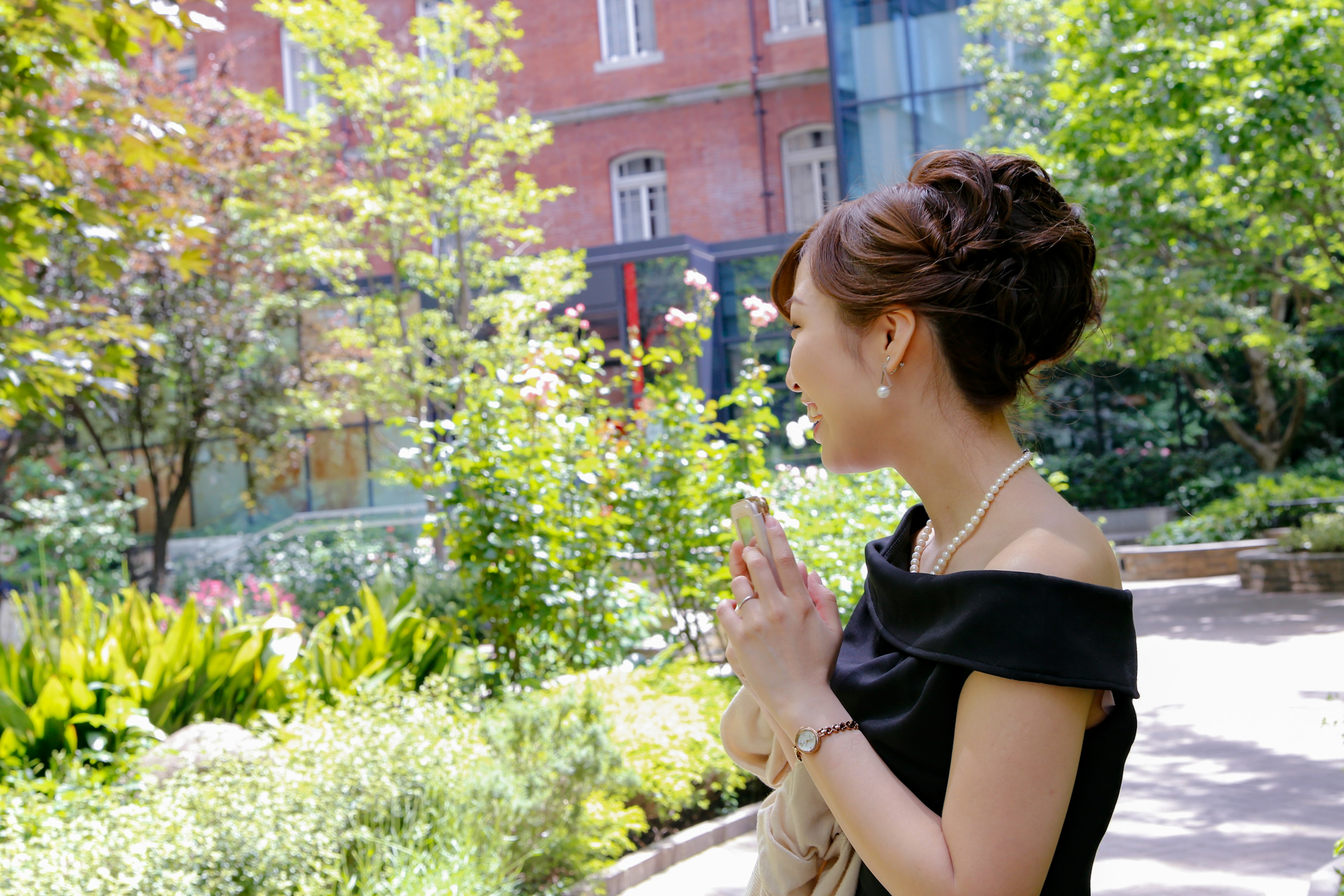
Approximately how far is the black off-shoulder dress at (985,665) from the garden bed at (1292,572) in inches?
503

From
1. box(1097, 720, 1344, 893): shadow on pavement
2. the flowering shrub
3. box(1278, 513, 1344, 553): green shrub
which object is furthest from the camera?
box(1278, 513, 1344, 553): green shrub

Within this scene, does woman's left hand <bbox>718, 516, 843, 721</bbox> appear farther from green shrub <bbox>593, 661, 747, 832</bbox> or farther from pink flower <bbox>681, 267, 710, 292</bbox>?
pink flower <bbox>681, 267, 710, 292</bbox>

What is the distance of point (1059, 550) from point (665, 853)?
3864 millimetres

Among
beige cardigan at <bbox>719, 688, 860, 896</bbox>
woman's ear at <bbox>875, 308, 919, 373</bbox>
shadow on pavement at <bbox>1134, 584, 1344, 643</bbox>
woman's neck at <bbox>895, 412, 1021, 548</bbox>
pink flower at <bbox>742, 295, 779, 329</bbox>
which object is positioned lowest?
shadow on pavement at <bbox>1134, 584, 1344, 643</bbox>

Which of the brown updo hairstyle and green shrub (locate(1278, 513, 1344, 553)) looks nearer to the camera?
the brown updo hairstyle

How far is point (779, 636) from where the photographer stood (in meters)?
1.33

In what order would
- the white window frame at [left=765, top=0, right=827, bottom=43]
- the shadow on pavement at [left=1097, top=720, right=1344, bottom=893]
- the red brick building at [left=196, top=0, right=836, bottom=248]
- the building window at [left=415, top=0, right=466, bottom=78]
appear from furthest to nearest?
the red brick building at [left=196, top=0, right=836, bottom=248], the white window frame at [left=765, top=0, right=827, bottom=43], the building window at [left=415, top=0, right=466, bottom=78], the shadow on pavement at [left=1097, top=720, right=1344, bottom=893]

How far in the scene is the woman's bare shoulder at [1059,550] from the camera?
118 centimetres

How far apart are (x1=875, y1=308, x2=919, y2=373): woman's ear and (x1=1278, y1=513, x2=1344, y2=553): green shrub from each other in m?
13.1

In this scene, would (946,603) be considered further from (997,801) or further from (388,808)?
(388,808)

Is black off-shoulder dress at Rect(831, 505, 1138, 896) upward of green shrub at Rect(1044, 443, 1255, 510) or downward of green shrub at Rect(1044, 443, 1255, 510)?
upward

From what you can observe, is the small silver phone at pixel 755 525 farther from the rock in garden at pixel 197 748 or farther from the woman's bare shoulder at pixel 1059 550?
the rock in garden at pixel 197 748

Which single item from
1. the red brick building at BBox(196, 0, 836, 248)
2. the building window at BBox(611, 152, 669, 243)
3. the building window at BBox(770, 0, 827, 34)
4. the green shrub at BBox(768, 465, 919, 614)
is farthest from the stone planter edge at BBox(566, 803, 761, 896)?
the building window at BBox(770, 0, 827, 34)

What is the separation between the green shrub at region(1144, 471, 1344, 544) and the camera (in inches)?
585
